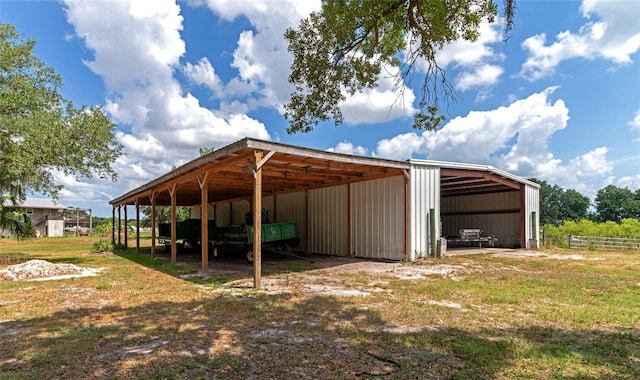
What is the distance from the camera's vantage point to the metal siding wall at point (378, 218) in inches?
478

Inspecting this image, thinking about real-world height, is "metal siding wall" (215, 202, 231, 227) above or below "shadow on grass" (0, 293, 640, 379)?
above

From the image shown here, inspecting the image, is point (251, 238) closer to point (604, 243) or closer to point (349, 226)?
point (349, 226)

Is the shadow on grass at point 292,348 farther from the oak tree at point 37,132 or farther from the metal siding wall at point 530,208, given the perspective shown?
the metal siding wall at point 530,208

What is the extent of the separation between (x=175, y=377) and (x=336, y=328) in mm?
2040

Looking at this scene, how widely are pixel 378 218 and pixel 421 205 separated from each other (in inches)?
59.0

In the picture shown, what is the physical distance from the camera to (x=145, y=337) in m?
4.38

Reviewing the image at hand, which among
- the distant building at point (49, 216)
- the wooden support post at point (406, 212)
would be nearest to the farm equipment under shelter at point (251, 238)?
the wooden support post at point (406, 212)

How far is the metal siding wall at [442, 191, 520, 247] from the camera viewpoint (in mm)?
18531

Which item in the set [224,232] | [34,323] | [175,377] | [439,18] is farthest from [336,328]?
[224,232]

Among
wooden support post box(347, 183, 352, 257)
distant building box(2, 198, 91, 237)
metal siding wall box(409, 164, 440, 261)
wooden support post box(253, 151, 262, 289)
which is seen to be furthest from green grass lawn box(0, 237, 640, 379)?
distant building box(2, 198, 91, 237)

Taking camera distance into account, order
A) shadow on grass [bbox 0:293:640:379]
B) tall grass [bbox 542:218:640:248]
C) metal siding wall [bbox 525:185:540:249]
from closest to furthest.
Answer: shadow on grass [bbox 0:293:640:379] → metal siding wall [bbox 525:185:540:249] → tall grass [bbox 542:218:640:248]

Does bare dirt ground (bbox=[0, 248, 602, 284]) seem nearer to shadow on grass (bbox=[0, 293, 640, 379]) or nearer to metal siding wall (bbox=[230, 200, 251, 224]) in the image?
shadow on grass (bbox=[0, 293, 640, 379])

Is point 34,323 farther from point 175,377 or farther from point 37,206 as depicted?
point 37,206

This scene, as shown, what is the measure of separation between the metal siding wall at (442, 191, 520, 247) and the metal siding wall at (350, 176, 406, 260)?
918 centimetres
